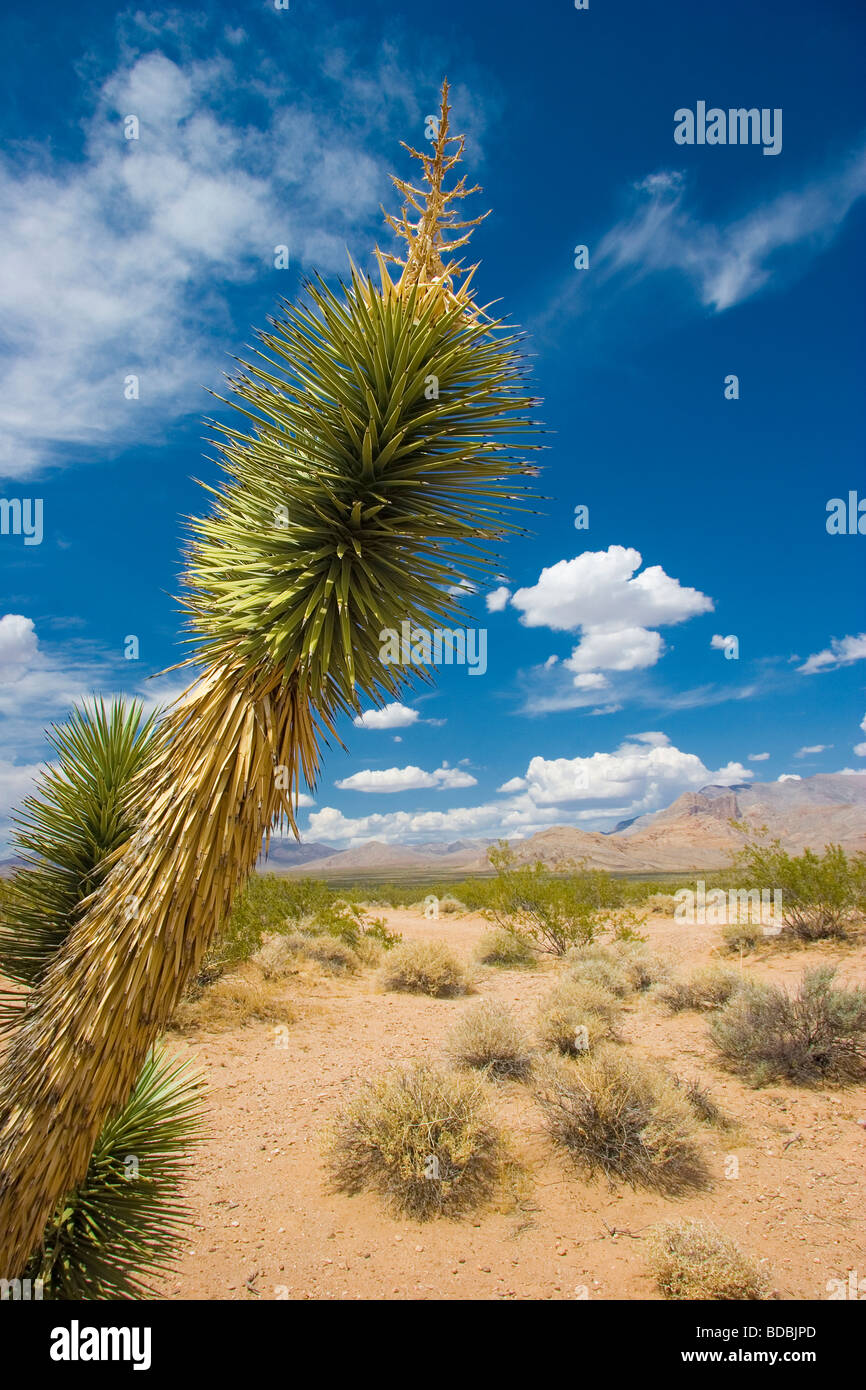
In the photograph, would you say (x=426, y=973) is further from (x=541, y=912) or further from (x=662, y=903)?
(x=662, y=903)

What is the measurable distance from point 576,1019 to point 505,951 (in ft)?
23.1

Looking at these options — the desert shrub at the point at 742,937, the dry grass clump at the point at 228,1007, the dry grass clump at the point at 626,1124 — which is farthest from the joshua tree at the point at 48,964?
the desert shrub at the point at 742,937

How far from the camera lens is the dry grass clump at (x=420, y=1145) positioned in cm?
515

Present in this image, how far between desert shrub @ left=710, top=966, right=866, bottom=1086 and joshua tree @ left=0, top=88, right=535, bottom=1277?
710 centimetres

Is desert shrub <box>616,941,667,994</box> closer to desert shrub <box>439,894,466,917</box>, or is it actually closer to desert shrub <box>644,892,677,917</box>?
desert shrub <box>644,892,677,917</box>

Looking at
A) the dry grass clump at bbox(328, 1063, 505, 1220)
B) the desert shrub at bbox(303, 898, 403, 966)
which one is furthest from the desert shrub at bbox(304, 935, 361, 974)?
the dry grass clump at bbox(328, 1063, 505, 1220)

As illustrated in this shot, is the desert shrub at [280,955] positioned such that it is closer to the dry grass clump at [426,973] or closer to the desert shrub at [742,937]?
the dry grass clump at [426,973]

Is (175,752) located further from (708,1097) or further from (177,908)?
(708,1097)

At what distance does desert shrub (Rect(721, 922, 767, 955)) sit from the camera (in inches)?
551

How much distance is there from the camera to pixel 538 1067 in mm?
7098

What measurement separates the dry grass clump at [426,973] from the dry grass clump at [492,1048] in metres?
4.46
